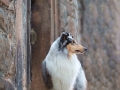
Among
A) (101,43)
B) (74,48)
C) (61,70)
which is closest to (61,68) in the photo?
(61,70)

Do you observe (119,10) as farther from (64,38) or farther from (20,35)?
(20,35)

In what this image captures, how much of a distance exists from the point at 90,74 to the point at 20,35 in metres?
4.29

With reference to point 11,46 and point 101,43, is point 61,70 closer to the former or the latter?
point 11,46

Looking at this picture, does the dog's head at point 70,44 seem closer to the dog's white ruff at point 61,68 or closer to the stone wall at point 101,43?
the dog's white ruff at point 61,68

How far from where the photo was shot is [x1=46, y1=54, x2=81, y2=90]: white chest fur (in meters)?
3.83

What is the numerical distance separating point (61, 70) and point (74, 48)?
0.24 m

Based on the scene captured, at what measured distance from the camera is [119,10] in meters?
6.90

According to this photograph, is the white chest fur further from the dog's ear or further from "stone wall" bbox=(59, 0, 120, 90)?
"stone wall" bbox=(59, 0, 120, 90)

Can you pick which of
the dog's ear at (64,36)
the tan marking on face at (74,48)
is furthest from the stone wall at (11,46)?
the dog's ear at (64,36)

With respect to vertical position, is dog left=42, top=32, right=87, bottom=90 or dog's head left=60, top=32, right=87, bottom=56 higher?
dog's head left=60, top=32, right=87, bottom=56

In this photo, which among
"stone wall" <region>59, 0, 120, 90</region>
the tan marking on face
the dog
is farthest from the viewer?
"stone wall" <region>59, 0, 120, 90</region>

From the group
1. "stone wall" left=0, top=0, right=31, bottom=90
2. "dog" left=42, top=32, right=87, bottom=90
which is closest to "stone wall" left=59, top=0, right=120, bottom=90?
"dog" left=42, top=32, right=87, bottom=90

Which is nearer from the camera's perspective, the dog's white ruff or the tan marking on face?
the tan marking on face

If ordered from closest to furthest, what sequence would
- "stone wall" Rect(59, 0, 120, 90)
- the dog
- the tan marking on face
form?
1. the tan marking on face
2. the dog
3. "stone wall" Rect(59, 0, 120, 90)
